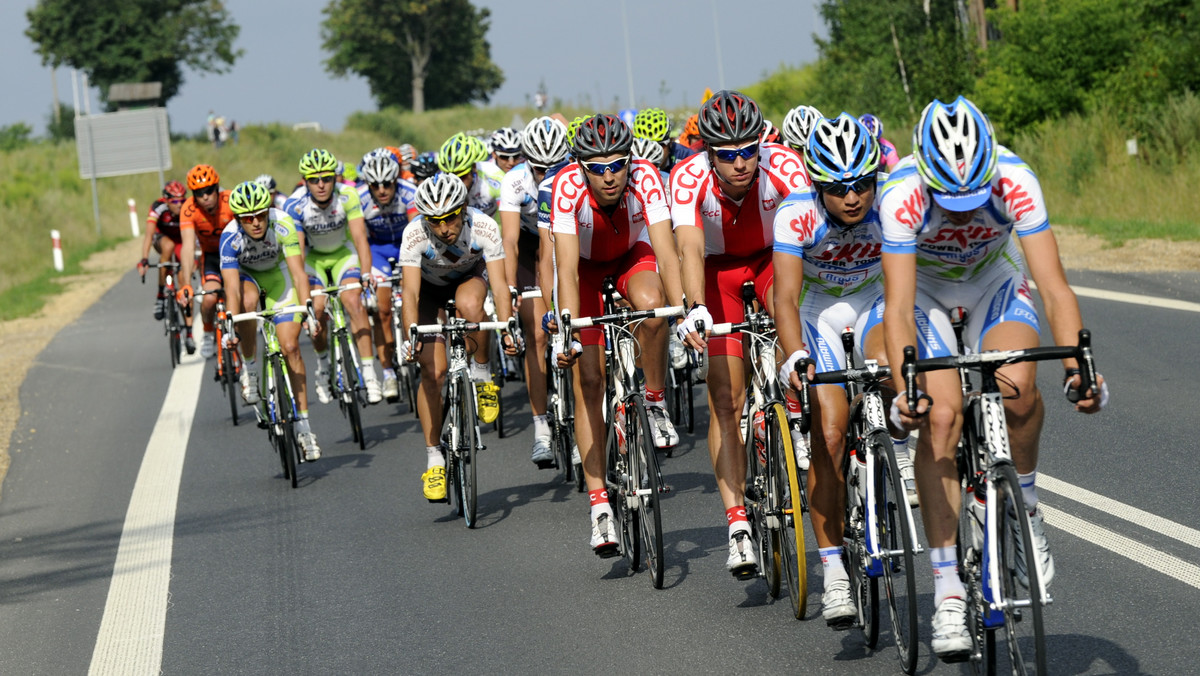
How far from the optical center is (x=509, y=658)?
19.9 feet

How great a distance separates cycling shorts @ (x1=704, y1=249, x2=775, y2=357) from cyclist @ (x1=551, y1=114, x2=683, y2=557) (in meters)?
0.31

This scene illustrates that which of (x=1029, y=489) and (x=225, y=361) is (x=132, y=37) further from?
(x=1029, y=489)

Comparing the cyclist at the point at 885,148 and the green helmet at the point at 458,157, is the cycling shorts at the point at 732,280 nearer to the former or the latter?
the cyclist at the point at 885,148

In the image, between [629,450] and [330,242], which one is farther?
[330,242]

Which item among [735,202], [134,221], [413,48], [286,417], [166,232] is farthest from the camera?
[413,48]

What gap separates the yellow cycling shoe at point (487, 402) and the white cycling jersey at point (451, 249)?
767 millimetres

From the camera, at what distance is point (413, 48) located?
105 m

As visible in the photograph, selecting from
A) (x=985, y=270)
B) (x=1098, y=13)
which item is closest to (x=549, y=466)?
(x=985, y=270)

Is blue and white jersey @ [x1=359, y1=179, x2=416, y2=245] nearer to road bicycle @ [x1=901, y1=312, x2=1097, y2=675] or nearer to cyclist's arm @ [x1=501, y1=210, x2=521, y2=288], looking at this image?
cyclist's arm @ [x1=501, y1=210, x2=521, y2=288]

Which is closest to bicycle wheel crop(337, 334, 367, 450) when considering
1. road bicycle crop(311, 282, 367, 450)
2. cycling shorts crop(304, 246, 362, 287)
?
road bicycle crop(311, 282, 367, 450)

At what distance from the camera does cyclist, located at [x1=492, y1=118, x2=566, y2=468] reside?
32.6ft

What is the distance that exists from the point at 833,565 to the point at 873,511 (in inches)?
22.5

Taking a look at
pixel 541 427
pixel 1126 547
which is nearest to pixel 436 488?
pixel 541 427

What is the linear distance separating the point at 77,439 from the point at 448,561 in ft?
20.7
